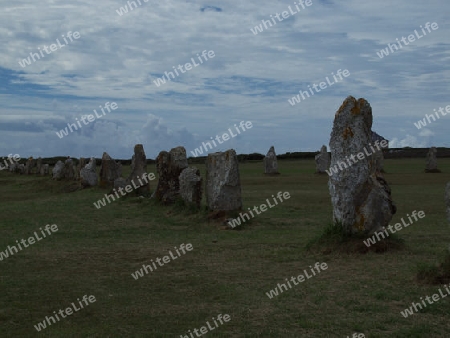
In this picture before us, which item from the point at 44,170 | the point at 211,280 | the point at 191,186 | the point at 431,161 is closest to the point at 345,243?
the point at 211,280

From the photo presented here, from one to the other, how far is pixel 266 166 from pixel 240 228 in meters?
26.3

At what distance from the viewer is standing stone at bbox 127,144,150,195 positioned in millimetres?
26703

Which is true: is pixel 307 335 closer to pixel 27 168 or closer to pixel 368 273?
pixel 368 273

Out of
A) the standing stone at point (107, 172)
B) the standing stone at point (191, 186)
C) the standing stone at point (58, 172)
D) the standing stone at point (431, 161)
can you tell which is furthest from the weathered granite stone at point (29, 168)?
the standing stone at point (431, 161)

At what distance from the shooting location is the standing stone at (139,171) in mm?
Answer: 26703

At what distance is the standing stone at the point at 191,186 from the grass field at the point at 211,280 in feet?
3.82

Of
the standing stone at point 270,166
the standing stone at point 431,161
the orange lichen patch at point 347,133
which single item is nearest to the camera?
the orange lichen patch at point 347,133

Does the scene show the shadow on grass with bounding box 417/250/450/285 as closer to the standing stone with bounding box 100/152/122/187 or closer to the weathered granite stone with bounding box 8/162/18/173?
the standing stone with bounding box 100/152/122/187

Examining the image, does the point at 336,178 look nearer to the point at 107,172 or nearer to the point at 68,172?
the point at 107,172

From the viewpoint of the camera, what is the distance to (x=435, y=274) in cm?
915

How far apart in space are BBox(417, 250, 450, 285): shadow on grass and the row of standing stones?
3.63 ft

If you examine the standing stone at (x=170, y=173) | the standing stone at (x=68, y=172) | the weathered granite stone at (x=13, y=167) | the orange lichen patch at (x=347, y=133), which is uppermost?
the weathered granite stone at (x=13, y=167)

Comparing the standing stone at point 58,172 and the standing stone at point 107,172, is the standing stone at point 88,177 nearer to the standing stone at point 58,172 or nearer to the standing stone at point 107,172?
the standing stone at point 107,172

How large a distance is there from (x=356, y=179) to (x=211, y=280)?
419 cm
